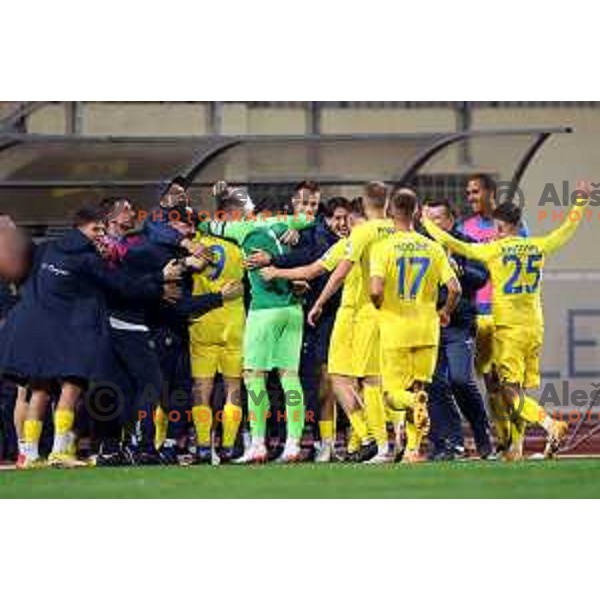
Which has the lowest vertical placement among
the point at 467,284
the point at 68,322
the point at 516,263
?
the point at 68,322

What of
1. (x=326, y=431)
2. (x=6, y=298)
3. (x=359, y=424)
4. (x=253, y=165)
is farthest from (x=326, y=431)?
(x=6, y=298)

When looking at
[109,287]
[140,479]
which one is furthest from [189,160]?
[140,479]

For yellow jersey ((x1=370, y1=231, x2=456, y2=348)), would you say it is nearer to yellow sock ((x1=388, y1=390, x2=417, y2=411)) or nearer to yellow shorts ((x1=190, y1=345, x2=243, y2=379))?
yellow sock ((x1=388, y1=390, x2=417, y2=411))

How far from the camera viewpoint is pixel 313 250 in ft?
52.7

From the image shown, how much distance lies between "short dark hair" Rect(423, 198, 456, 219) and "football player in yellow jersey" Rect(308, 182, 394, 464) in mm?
253

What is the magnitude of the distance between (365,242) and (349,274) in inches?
8.8

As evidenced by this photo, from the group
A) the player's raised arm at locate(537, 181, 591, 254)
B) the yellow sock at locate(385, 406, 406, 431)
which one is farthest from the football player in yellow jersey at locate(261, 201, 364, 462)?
the player's raised arm at locate(537, 181, 591, 254)

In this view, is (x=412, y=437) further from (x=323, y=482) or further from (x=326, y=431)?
(x=323, y=482)

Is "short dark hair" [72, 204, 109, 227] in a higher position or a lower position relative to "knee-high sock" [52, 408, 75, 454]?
higher

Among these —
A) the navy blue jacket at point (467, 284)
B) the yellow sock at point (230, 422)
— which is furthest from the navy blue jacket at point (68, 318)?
the navy blue jacket at point (467, 284)

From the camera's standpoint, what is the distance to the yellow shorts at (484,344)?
16.1 metres

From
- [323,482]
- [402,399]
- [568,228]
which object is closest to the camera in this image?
[323,482]

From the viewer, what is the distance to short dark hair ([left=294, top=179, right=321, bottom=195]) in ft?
52.4

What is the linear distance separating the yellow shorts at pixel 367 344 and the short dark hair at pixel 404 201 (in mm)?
563
